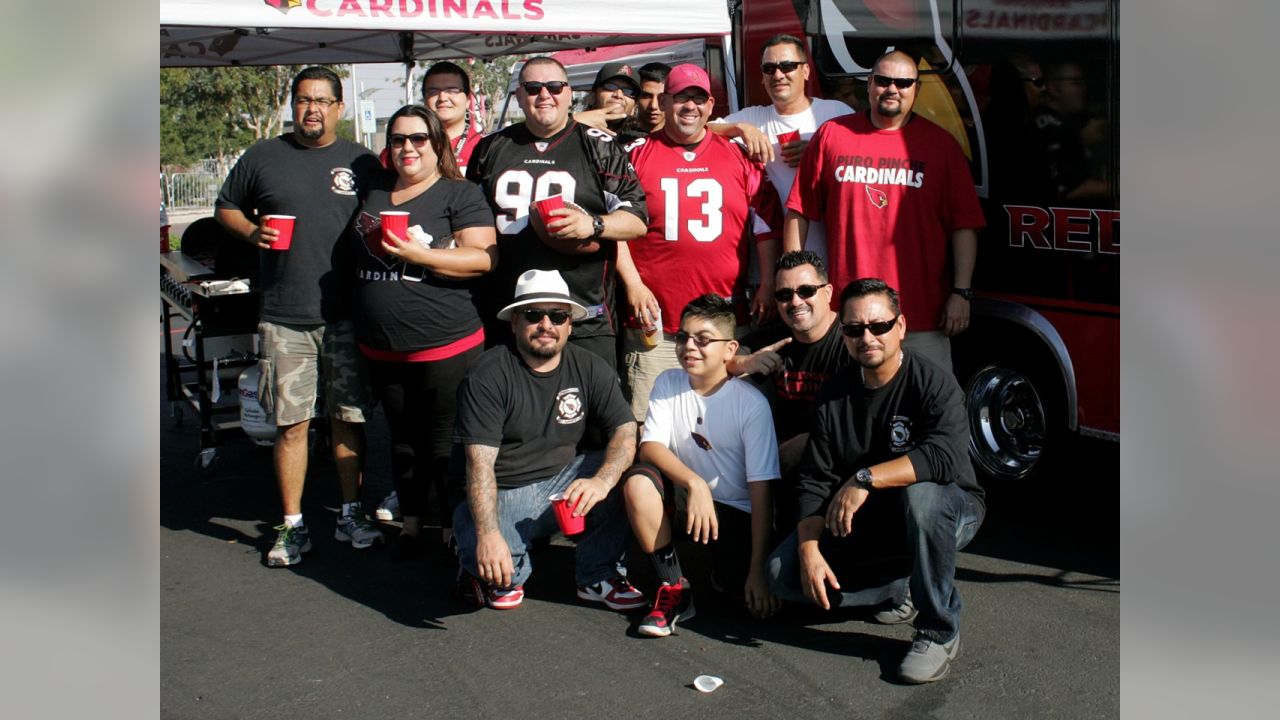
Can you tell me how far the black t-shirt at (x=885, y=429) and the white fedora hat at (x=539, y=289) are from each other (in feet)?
3.45

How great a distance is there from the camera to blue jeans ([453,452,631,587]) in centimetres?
450

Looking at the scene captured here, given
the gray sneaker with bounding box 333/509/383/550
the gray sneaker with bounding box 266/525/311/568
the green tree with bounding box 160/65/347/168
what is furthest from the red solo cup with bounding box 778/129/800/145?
the green tree with bounding box 160/65/347/168

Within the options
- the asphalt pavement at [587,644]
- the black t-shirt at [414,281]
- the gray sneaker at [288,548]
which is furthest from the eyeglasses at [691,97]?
the gray sneaker at [288,548]

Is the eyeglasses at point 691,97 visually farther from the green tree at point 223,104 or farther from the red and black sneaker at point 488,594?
the green tree at point 223,104

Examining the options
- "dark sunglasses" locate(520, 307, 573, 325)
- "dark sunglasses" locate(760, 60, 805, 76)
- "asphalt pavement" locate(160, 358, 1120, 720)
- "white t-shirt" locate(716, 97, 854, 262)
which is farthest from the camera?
"white t-shirt" locate(716, 97, 854, 262)

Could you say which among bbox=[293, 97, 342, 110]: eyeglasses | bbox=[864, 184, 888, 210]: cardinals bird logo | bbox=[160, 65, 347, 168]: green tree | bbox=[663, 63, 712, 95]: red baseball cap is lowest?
bbox=[864, 184, 888, 210]: cardinals bird logo

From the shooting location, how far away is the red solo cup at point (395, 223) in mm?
4594

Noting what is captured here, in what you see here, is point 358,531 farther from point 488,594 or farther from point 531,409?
point 531,409

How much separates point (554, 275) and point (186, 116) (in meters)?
35.9

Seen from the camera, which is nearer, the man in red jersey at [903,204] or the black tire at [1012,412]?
the man in red jersey at [903,204]

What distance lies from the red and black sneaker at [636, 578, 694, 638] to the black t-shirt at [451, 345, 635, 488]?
0.67 metres

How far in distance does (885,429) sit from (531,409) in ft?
4.35

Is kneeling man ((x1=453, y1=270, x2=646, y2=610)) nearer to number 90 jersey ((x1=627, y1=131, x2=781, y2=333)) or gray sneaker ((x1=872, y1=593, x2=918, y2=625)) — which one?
number 90 jersey ((x1=627, y1=131, x2=781, y2=333))

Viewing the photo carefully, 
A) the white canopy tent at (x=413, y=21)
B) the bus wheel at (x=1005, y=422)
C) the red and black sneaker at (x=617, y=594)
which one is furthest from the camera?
the white canopy tent at (x=413, y=21)
